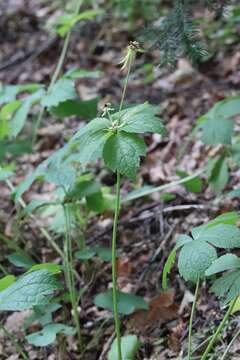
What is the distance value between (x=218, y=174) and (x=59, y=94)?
A: 86cm

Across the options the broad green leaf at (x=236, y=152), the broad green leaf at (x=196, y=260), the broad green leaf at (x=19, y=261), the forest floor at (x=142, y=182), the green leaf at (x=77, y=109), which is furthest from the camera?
the green leaf at (x=77, y=109)

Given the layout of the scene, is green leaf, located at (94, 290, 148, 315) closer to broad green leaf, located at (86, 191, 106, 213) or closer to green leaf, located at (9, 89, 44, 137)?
broad green leaf, located at (86, 191, 106, 213)

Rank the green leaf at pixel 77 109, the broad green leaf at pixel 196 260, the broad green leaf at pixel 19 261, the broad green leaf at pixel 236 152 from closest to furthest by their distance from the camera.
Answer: the broad green leaf at pixel 196 260 < the broad green leaf at pixel 19 261 < the broad green leaf at pixel 236 152 < the green leaf at pixel 77 109

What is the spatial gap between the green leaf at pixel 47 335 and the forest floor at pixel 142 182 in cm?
14

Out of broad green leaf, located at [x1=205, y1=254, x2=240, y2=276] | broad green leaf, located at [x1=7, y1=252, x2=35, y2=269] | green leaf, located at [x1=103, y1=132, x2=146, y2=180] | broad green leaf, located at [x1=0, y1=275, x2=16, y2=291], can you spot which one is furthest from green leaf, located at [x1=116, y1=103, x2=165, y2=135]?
broad green leaf, located at [x1=7, y1=252, x2=35, y2=269]

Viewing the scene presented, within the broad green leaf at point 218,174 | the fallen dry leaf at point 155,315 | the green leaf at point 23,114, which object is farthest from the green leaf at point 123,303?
the green leaf at point 23,114

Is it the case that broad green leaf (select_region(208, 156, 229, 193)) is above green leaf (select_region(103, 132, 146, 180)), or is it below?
below

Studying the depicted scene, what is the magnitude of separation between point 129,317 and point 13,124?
112 centimetres

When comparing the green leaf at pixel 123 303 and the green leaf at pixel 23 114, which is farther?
the green leaf at pixel 23 114

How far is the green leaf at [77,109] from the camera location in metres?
2.60

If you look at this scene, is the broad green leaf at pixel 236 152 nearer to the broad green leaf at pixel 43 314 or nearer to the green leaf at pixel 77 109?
the green leaf at pixel 77 109

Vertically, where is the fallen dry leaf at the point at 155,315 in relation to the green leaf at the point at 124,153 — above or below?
below

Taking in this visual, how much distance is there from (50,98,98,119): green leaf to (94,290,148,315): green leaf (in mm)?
980

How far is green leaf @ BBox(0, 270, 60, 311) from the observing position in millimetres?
1395
